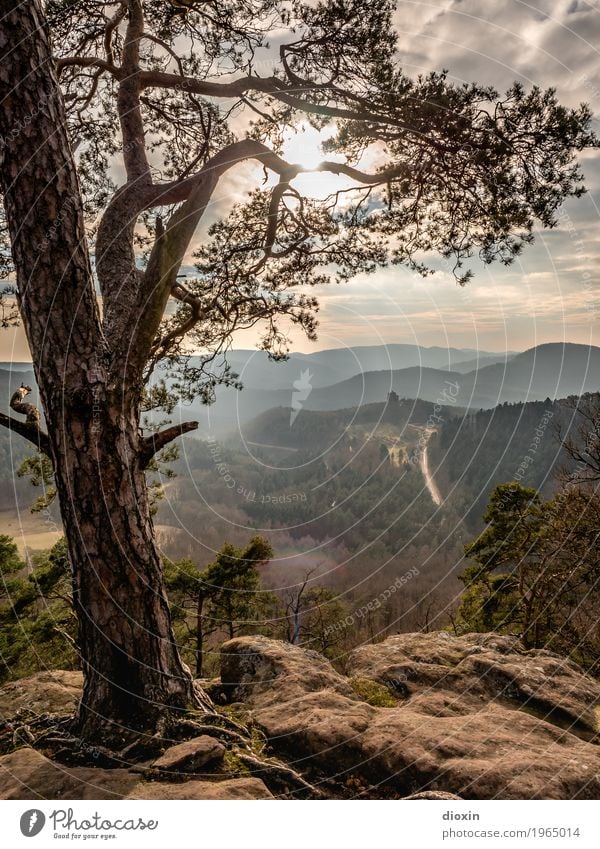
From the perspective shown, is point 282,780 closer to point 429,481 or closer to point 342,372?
point 342,372

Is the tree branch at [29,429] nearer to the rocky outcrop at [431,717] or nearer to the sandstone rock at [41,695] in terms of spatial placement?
the sandstone rock at [41,695]

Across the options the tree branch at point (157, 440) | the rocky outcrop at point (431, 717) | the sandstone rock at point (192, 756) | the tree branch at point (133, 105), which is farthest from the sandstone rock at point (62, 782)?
the tree branch at point (133, 105)

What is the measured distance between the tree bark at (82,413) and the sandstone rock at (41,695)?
38.3 inches

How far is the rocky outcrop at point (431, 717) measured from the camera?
3.25m

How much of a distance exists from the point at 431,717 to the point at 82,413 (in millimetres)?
4252

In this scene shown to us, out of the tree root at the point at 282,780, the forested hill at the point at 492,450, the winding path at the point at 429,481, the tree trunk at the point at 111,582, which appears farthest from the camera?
the winding path at the point at 429,481

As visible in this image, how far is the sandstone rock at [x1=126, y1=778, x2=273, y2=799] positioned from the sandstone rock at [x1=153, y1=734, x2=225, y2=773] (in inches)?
3.9

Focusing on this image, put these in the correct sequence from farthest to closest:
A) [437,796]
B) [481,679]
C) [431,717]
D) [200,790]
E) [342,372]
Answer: [342,372], [481,679], [431,717], [437,796], [200,790]

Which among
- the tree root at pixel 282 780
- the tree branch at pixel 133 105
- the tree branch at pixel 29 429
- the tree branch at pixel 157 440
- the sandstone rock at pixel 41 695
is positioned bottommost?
the tree root at pixel 282 780

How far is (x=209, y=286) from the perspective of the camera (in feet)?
22.2

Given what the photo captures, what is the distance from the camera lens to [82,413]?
3.46 m

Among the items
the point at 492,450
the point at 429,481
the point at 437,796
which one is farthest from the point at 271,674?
the point at 429,481

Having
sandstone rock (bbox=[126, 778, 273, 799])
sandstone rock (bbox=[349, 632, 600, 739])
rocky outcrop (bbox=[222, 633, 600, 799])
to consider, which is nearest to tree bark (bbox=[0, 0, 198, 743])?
sandstone rock (bbox=[126, 778, 273, 799])

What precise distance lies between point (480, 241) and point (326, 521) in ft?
349
